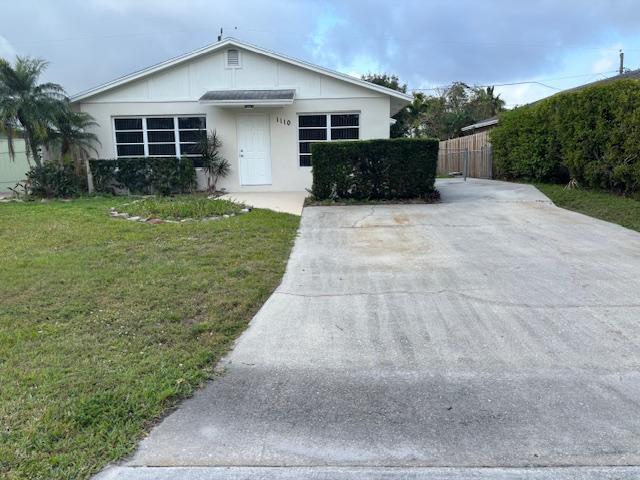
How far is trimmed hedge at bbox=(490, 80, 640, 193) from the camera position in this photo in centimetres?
1023

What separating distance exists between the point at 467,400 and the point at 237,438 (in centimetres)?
153

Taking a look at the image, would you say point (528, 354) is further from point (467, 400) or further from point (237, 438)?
point (237, 438)

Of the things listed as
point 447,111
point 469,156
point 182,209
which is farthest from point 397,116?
point 182,209

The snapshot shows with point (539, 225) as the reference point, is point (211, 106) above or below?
above

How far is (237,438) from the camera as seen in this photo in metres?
2.91

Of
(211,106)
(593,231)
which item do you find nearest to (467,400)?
(593,231)

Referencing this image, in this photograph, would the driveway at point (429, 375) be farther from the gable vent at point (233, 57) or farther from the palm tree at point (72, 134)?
the palm tree at point (72, 134)

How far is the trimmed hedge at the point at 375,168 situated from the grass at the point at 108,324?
3125mm

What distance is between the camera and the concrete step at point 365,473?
2.56 m

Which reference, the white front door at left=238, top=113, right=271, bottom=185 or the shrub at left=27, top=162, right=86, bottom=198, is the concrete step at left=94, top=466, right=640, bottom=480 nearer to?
the shrub at left=27, top=162, right=86, bottom=198

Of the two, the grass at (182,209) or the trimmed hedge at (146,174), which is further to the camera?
the trimmed hedge at (146,174)

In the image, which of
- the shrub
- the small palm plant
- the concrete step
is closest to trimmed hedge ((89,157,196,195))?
the small palm plant

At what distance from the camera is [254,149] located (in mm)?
14977

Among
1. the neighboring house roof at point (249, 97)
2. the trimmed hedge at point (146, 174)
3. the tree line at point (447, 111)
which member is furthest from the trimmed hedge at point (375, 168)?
the tree line at point (447, 111)
